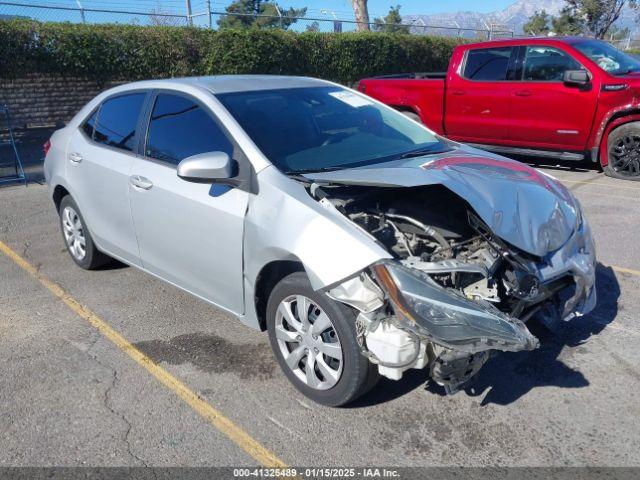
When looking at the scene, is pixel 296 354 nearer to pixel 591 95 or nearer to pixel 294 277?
pixel 294 277

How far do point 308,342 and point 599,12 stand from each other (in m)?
33.8

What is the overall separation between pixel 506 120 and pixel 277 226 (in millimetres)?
6918

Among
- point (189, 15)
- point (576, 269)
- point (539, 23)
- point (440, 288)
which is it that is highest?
point (189, 15)

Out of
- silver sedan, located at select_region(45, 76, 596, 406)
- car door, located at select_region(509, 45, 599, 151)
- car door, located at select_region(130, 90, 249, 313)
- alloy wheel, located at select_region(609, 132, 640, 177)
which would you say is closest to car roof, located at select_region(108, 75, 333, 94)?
silver sedan, located at select_region(45, 76, 596, 406)

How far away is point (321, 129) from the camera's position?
4.11m

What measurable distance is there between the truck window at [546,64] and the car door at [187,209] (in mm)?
6464

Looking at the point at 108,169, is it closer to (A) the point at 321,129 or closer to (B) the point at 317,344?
(A) the point at 321,129

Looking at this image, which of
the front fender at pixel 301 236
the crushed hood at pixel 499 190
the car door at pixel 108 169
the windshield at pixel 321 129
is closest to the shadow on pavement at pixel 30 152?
the car door at pixel 108 169

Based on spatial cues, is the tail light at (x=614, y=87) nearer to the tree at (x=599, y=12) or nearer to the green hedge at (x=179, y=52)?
the green hedge at (x=179, y=52)

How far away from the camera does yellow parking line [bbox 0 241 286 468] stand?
2990 millimetres

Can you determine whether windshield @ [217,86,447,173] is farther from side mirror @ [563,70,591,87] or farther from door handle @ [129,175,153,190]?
side mirror @ [563,70,591,87]

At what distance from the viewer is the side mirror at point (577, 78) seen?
8203mm

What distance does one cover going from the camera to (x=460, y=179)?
3371 millimetres

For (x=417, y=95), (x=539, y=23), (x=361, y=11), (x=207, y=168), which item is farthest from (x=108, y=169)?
(x=539, y=23)
